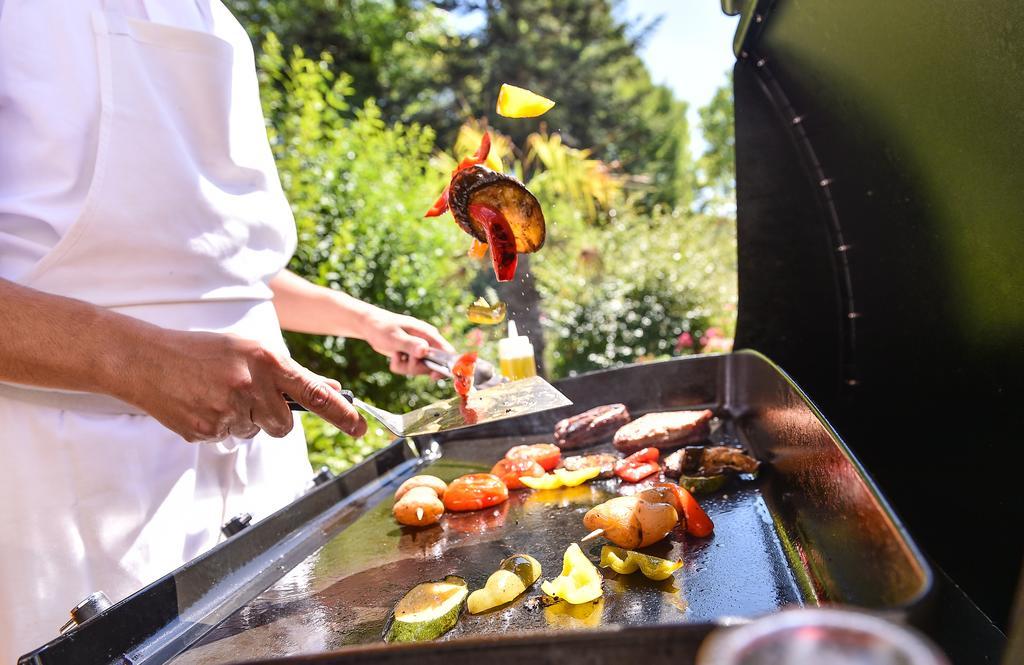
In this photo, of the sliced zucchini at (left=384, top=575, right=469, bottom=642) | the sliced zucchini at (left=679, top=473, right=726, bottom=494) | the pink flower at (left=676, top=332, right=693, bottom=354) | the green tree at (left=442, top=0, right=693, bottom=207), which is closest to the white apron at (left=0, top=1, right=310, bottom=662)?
the sliced zucchini at (left=384, top=575, right=469, bottom=642)

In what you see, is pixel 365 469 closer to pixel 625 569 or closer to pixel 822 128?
pixel 625 569

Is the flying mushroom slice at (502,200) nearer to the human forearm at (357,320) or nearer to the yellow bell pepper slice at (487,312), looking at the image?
the yellow bell pepper slice at (487,312)

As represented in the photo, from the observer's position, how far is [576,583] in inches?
56.8

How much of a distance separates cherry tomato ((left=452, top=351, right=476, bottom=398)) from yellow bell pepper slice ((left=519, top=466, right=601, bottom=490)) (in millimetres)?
318

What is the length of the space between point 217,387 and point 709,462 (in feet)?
4.34

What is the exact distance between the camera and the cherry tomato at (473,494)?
2068 mm

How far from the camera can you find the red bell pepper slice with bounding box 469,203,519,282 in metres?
2.12

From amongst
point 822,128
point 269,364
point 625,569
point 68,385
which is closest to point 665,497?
point 625,569

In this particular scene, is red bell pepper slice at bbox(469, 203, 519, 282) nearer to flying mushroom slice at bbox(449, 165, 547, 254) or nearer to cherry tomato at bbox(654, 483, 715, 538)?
flying mushroom slice at bbox(449, 165, 547, 254)

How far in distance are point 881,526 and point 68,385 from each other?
1565 millimetres

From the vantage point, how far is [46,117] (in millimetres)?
1790

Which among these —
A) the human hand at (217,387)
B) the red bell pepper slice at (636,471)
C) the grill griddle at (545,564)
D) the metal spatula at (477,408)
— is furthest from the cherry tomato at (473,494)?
the human hand at (217,387)

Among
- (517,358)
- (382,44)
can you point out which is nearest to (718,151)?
(382,44)

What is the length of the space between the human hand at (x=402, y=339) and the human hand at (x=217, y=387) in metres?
0.89
